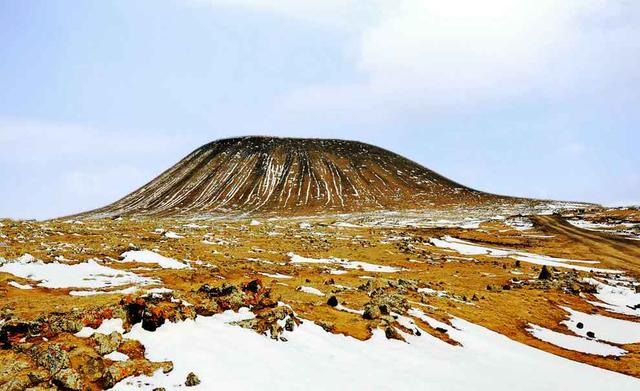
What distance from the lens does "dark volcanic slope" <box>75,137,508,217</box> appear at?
13212 centimetres

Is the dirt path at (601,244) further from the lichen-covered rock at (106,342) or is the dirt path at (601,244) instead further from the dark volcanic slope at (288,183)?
the dark volcanic slope at (288,183)

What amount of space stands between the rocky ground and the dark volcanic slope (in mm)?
72438

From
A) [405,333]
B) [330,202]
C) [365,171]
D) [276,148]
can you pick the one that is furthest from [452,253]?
[276,148]

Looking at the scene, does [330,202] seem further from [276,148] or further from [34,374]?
[34,374]

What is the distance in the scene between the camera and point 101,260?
1214 inches

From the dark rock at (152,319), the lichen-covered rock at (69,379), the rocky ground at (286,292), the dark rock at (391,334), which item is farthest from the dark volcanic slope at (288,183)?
the lichen-covered rock at (69,379)

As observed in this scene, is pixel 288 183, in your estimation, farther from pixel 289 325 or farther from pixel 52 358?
pixel 52 358

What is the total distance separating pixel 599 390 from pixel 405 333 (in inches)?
270

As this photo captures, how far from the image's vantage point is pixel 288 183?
15038 centimetres

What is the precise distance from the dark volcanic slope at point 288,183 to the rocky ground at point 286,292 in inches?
2852

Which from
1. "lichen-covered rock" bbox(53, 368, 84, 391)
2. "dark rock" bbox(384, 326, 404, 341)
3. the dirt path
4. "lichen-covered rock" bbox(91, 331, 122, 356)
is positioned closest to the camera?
"lichen-covered rock" bbox(53, 368, 84, 391)

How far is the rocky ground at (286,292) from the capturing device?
12.4m

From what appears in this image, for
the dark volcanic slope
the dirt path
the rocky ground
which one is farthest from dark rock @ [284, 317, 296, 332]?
the dark volcanic slope

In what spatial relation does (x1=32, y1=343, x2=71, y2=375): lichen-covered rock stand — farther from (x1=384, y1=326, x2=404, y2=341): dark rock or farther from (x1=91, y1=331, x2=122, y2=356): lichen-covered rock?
(x1=384, y1=326, x2=404, y2=341): dark rock
